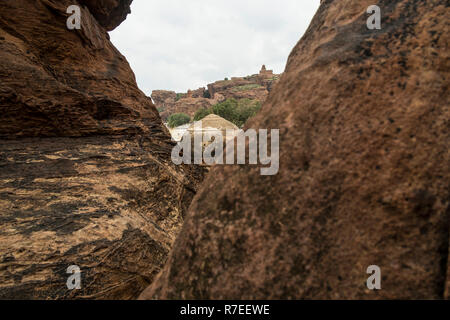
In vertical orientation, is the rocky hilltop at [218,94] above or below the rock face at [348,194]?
above

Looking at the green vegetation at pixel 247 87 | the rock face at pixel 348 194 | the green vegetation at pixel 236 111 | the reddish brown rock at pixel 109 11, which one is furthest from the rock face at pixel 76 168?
the green vegetation at pixel 247 87

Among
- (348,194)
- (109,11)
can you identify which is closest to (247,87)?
(109,11)

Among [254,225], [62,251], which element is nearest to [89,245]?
[62,251]

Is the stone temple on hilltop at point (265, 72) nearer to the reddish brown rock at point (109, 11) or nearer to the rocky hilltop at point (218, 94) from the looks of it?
the rocky hilltop at point (218, 94)

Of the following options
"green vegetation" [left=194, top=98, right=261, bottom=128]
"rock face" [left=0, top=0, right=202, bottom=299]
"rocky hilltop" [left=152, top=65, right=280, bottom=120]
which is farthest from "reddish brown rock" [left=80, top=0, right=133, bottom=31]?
"rocky hilltop" [left=152, top=65, right=280, bottom=120]

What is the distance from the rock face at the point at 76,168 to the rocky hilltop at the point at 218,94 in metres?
44.3

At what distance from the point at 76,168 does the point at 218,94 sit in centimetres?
5762

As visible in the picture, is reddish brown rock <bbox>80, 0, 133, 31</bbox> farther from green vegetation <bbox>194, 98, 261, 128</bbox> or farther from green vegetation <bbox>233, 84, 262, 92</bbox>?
green vegetation <bbox>233, 84, 262, 92</bbox>

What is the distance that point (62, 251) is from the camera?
2740mm

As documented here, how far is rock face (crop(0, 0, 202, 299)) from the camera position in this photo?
8.97 feet

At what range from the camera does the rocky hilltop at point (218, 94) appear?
5541 cm

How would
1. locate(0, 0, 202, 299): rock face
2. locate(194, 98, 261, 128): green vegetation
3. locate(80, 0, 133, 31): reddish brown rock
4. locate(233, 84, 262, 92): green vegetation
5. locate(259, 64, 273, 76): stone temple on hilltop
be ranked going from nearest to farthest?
locate(0, 0, 202, 299): rock face < locate(80, 0, 133, 31): reddish brown rock < locate(194, 98, 261, 128): green vegetation < locate(233, 84, 262, 92): green vegetation < locate(259, 64, 273, 76): stone temple on hilltop

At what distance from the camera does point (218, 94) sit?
196ft

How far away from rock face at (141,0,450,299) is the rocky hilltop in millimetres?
46879
